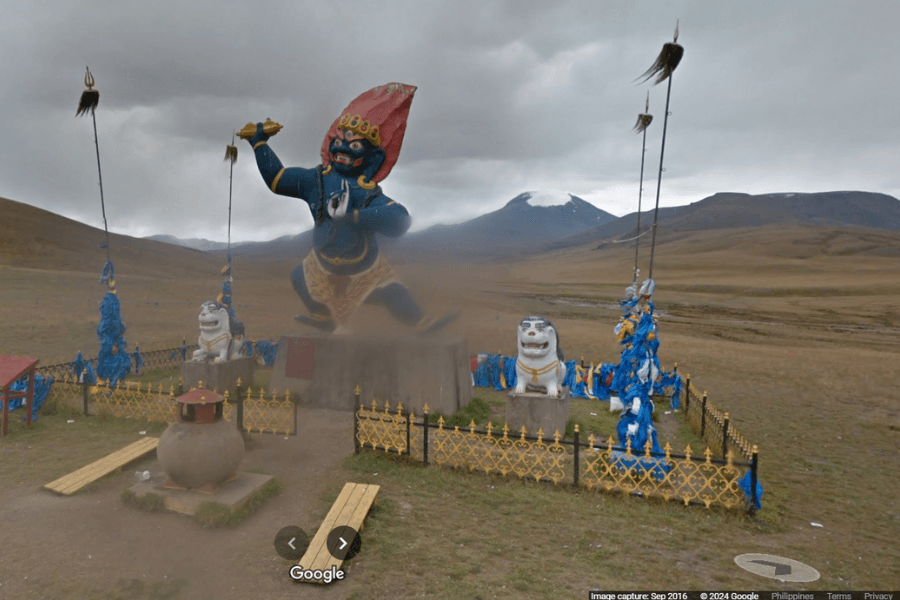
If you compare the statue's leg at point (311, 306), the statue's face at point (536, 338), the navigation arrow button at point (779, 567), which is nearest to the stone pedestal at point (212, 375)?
the statue's leg at point (311, 306)

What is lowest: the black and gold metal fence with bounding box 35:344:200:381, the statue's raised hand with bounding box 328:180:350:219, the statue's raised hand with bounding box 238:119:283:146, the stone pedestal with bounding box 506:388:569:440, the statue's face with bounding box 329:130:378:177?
the black and gold metal fence with bounding box 35:344:200:381

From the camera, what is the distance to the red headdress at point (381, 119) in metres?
11.9

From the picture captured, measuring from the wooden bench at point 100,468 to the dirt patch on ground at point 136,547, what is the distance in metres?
0.13

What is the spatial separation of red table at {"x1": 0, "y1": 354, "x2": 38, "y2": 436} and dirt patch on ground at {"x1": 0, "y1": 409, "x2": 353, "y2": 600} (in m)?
2.85

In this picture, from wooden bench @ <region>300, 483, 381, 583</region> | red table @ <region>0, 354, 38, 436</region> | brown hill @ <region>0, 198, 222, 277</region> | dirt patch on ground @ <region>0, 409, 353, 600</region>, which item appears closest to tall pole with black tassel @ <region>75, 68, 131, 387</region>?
red table @ <region>0, 354, 38, 436</region>

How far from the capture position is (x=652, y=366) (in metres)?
8.91

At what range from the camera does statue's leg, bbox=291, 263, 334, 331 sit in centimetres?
1288

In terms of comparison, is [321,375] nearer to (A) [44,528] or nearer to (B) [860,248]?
(A) [44,528]

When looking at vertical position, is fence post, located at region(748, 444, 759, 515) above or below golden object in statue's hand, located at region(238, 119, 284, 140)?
below

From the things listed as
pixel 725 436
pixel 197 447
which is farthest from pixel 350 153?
pixel 725 436

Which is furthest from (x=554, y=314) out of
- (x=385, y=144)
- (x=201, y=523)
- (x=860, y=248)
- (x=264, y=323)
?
(x=860, y=248)

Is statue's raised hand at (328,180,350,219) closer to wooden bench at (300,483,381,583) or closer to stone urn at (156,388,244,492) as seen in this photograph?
stone urn at (156,388,244,492)

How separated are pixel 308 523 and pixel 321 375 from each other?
629 cm

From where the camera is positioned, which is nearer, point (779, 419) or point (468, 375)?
point (779, 419)
